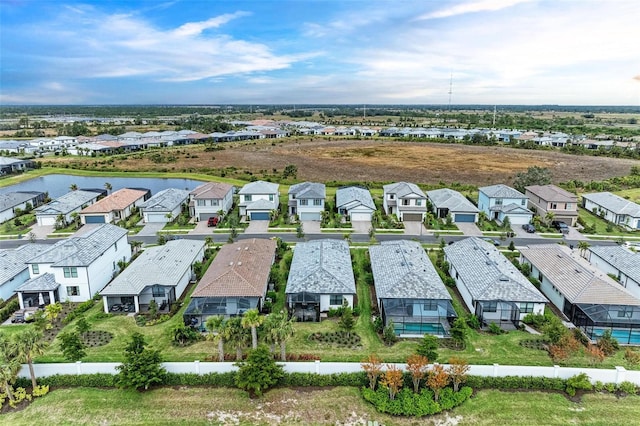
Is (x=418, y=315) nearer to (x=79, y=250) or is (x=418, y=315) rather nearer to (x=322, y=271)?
(x=322, y=271)

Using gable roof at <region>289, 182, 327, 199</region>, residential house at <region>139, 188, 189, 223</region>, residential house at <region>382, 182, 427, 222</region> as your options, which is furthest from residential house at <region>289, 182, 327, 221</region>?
residential house at <region>139, 188, 189, 223</region>

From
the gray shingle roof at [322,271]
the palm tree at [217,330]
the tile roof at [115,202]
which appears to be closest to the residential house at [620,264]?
the gray shingle roof at [322,271]

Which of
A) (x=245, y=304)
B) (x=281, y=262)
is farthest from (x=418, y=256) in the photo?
(x=245, y=304)

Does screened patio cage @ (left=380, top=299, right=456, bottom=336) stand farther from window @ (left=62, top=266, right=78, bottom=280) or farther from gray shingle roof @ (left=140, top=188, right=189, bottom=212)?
gray shingle roof @ (left=140, top=188, right=189, bottom=212)

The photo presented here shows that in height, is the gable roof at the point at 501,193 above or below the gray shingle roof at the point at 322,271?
above

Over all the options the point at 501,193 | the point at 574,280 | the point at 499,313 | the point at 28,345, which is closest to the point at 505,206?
the point at 501,193

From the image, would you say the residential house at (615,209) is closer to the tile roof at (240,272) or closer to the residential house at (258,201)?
the residential house at (258,201)

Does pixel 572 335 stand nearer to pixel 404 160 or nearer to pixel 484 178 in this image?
pixel 484 178
